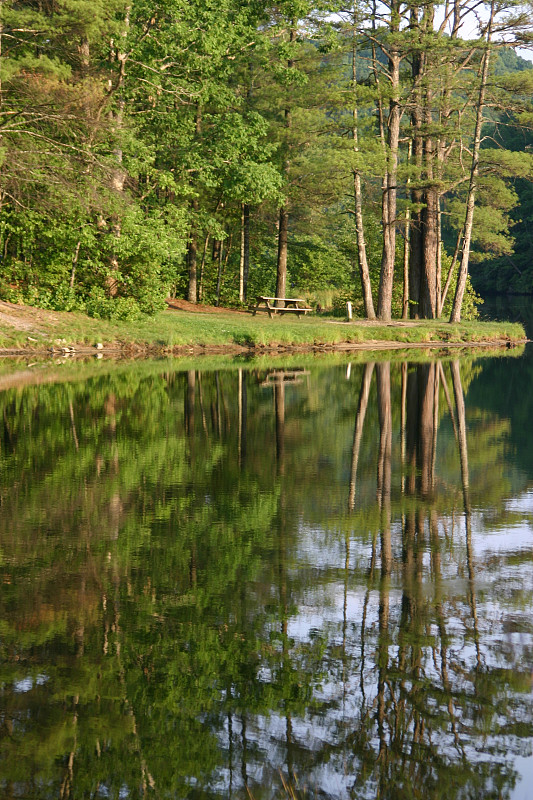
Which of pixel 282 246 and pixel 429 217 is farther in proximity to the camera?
pixel 282 246

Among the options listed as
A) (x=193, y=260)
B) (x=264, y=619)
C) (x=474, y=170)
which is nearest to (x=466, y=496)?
(x=264, y=619)

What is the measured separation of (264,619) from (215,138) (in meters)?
29.9

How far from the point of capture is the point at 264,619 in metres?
5.95

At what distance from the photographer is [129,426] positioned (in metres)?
14.3

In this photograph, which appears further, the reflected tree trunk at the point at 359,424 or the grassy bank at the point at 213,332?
the grassy bank at the point at 213,332

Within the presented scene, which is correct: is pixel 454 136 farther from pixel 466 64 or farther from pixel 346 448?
pixel 346 448

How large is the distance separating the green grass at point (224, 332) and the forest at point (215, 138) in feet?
3.26

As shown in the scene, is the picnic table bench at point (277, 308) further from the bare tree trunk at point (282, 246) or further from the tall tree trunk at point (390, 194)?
the tall tree trunk at point (390, 194)

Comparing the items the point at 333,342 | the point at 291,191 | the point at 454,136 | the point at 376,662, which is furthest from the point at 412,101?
the point at 376,662

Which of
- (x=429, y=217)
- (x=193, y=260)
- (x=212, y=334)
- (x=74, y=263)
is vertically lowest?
(x=212, y=334)

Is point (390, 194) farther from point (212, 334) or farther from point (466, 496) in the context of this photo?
point (466, 496)

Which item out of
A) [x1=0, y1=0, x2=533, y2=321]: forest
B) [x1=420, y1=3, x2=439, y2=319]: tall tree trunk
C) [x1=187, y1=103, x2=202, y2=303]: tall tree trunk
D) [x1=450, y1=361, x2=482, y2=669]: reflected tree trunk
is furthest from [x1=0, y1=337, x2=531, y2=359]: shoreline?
[x1=450, y1=361, x2=482, y2=669]: reflected tree trunk

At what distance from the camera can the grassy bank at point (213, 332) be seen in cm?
2650

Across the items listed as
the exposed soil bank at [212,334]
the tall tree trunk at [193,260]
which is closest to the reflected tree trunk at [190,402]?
the exposed soil bank at [212,334]
